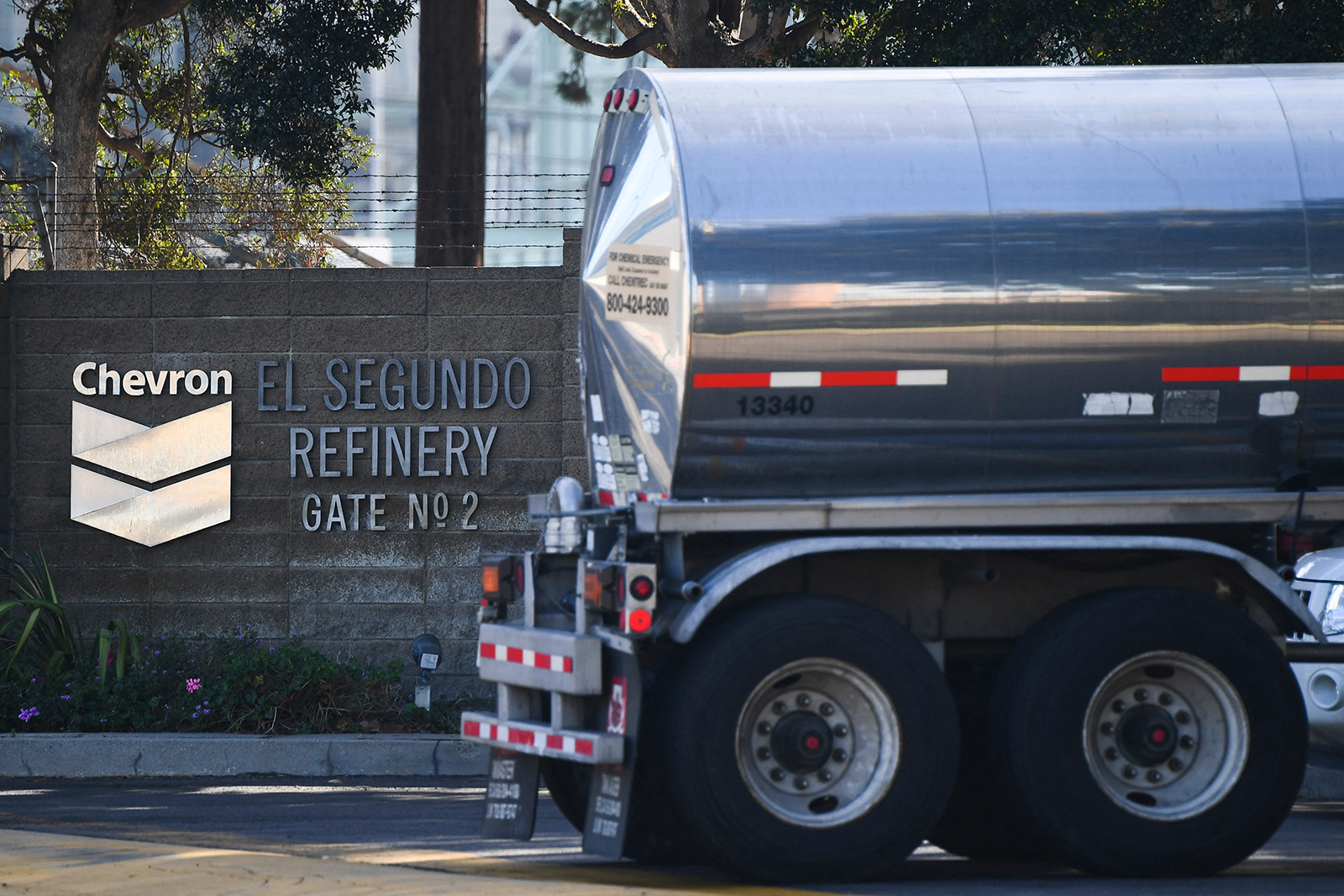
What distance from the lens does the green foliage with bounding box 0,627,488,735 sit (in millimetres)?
10336

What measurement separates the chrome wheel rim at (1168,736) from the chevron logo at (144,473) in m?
7.57

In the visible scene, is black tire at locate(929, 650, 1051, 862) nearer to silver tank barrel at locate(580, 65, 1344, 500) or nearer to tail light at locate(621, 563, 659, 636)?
silver tank barrel at locate(580, 65, 1344, 500)

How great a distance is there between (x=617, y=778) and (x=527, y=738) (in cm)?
52

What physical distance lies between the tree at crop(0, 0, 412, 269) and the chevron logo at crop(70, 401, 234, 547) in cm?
221

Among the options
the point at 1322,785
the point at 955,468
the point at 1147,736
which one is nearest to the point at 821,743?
the point at 955,468

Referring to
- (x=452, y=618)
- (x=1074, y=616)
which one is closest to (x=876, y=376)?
(x=1074, y=616)

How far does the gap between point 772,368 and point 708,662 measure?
110 centimetres

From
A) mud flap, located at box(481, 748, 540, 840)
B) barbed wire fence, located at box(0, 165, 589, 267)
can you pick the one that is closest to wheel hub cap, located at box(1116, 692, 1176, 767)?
mud flap, located at box(481, 748, 540, 840)

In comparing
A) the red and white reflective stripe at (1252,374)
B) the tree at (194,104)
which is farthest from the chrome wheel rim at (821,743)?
the tree at (194,104)

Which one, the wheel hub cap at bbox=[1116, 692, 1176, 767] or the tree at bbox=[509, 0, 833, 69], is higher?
the tree at bbox=[509, 0, 833, 69]

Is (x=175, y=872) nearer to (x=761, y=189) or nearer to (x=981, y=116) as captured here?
(x=761, y=189)

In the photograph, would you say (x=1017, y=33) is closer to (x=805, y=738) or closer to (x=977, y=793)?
(x=977, y=793)

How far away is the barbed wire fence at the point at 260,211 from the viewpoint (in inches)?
505

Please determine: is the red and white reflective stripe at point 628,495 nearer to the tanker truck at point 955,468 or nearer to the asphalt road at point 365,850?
the tanker truck at point 955,468
